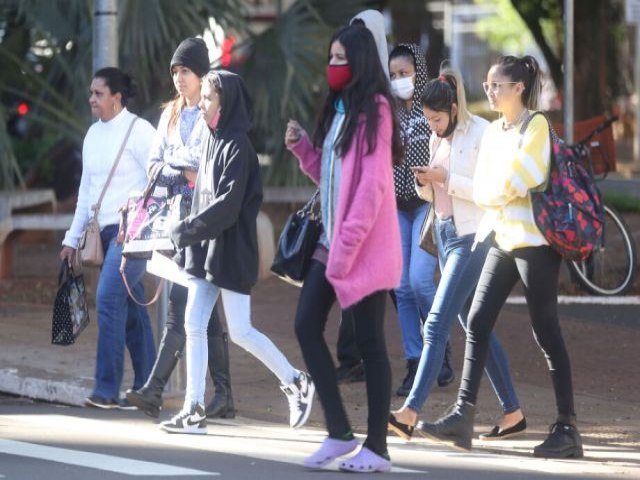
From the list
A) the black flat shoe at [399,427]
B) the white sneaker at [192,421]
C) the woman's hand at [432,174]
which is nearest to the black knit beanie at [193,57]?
the woman's hand at [432,174]

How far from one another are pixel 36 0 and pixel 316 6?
3.04m

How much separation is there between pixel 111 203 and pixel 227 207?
1.38 metres

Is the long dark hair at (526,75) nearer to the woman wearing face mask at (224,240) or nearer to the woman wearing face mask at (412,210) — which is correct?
the woman wearing face mask at (224,240)

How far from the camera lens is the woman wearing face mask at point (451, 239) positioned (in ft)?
25.5

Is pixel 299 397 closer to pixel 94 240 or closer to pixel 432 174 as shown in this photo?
pixel 432 174

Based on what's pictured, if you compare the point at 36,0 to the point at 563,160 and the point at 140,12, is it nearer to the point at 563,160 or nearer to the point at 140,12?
the point at 140,12

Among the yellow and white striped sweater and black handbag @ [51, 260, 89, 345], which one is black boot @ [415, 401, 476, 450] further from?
black handbag @ [51, 260, 89, 345]

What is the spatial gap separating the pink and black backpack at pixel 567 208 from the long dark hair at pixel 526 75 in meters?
0.11

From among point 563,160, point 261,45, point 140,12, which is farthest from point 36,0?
point 563,160

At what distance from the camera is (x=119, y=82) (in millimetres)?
8906

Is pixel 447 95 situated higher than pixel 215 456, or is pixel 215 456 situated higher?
pixel 447 95

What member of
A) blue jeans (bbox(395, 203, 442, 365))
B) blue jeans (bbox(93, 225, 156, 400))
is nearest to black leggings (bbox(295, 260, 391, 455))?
blue jeans (bbox(93, 225, 156, 400))

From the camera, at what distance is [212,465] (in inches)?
284

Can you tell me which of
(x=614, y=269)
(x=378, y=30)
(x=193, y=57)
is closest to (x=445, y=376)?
(x=193, y=57)
